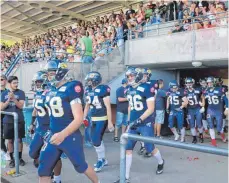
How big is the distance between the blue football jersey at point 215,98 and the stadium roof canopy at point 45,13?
31.7 ft

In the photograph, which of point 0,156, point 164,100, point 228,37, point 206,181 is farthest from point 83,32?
point 206,181

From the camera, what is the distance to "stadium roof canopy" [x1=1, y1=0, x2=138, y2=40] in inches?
737

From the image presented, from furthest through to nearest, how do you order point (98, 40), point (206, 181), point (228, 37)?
point (98, 40) → point (228, 37) → point (206, 181)

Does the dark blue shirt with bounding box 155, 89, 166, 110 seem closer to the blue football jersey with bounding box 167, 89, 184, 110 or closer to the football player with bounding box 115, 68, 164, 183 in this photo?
the blue football jersey with bounding box 167, 89, 184, 110

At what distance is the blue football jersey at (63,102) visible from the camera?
156 inches

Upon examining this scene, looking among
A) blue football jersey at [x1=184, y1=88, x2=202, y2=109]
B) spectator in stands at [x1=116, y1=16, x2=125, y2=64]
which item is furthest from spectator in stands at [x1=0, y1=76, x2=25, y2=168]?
spectator in stands at [x1=116, y1=16, x2=125, y2=64]

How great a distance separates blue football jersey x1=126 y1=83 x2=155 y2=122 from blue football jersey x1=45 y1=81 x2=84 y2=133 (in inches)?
64.1

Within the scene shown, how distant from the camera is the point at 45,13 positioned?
2206 centimetres


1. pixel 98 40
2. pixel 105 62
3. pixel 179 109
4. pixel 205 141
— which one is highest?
pixel 98 40

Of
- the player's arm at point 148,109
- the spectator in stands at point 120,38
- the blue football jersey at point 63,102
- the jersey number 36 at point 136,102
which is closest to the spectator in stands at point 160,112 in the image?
the spectator in stands at point 120,38

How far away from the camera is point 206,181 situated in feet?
17.7

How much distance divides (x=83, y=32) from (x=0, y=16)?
10418mm

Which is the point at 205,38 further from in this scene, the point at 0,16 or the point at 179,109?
the point at 0,16

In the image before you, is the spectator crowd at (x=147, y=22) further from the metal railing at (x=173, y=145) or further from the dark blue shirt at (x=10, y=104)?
the metal railing at (x=173, y=145)
